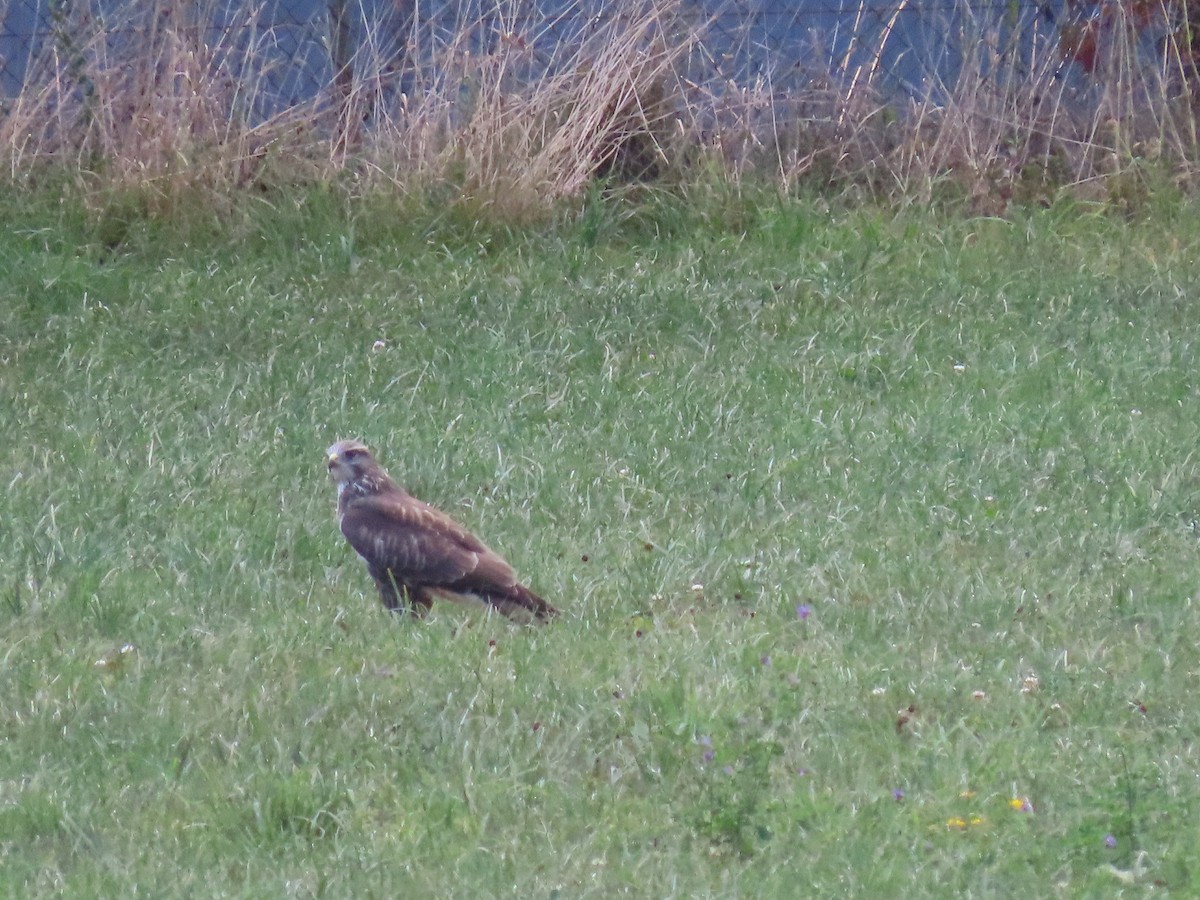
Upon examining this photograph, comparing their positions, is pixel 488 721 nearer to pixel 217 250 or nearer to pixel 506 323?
pixel 506 323

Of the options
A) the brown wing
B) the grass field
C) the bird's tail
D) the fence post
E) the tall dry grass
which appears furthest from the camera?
the fence post

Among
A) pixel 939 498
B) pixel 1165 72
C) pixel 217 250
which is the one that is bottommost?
pixel 217 250

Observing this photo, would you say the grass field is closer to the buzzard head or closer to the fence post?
the buzzard head

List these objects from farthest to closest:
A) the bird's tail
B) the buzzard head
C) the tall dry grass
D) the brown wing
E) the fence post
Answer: the fence post < the tall dry grass < the buzzard head < the brown wing < the bird's tail

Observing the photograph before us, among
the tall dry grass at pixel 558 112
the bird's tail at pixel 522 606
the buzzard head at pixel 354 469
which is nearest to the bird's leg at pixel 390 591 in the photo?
the bird's tail at pixel 522 606

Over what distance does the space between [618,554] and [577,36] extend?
489cm

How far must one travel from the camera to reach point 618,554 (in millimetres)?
5676

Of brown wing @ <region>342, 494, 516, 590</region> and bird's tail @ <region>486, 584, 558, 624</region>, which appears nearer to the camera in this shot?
bird's tail @ <region>486, 584, 558, 624</region>

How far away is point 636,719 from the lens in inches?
173

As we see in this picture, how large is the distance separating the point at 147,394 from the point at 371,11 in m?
3.72

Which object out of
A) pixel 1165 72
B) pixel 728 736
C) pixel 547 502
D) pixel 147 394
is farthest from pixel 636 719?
pixel 1165 72

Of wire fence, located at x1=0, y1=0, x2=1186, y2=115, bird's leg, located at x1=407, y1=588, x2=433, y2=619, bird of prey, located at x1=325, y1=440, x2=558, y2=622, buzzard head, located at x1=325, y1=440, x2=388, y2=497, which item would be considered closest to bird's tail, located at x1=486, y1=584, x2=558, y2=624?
bird of prey, located at x1=325, y1=440, x2=558, y2=622

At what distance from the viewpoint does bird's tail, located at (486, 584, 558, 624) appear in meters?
5.08

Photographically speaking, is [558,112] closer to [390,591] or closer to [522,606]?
[390,591]
